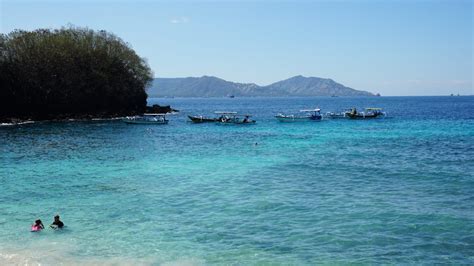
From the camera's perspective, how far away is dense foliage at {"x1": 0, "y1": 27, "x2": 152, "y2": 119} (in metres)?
105

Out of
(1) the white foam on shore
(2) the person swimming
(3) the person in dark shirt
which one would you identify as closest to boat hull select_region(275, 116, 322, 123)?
(3) the person in dark shirt

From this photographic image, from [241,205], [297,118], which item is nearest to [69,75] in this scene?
[297,118]

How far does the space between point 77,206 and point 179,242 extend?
413 inches

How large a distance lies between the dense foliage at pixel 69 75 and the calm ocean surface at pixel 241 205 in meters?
56.7

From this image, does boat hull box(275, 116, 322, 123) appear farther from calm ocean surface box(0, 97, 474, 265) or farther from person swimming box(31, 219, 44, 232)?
person swimming box(31, 219, 44, 232)

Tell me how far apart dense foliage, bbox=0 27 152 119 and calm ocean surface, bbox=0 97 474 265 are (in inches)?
2233

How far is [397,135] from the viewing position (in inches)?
2945

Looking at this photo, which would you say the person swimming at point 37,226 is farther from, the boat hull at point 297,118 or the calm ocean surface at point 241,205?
the boat hull at point 297,118

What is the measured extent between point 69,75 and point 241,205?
99.9 m

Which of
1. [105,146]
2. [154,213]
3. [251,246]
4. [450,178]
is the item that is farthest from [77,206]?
[105,146]

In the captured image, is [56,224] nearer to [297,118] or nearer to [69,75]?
[297,118]

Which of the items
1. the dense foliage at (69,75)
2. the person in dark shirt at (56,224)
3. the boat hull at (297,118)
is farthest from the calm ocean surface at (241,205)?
the dense foliage at (69,75)

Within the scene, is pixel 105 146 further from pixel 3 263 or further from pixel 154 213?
pixel 3 263

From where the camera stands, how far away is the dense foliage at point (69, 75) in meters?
105
